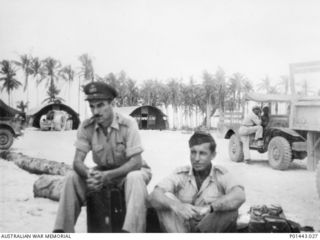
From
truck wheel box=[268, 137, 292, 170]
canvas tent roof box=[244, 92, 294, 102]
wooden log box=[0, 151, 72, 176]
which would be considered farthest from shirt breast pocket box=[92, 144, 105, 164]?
canvas tent roof box=[244, 92, 294, 102]

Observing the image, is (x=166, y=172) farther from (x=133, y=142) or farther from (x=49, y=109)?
(x=49, y=109)

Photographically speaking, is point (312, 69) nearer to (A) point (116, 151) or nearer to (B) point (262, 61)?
(B) point (262, 61)

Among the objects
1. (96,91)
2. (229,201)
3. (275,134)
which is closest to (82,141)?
(96,91)

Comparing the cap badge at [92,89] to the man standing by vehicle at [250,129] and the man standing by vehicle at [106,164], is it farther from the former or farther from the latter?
the man standing by vehicle at [250,129]

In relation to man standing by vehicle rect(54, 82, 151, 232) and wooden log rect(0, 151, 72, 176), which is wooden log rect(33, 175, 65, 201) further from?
man standing by vehicle rect(54, 82, 151, 232)

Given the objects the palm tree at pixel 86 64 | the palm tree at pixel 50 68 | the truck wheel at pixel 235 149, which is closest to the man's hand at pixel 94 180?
the palm tree at pixel 86 64

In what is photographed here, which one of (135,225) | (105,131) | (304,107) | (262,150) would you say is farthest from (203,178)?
(262,150)

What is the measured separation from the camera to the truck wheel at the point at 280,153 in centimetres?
637

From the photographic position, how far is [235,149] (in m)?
7.82

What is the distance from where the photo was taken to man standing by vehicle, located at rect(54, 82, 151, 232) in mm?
2422

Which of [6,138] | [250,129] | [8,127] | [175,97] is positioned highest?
[175,97]

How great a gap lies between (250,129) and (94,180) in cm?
525

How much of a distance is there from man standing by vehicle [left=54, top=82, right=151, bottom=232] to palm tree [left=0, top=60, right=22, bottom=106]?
1609mm

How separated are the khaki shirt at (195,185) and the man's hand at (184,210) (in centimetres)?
17
